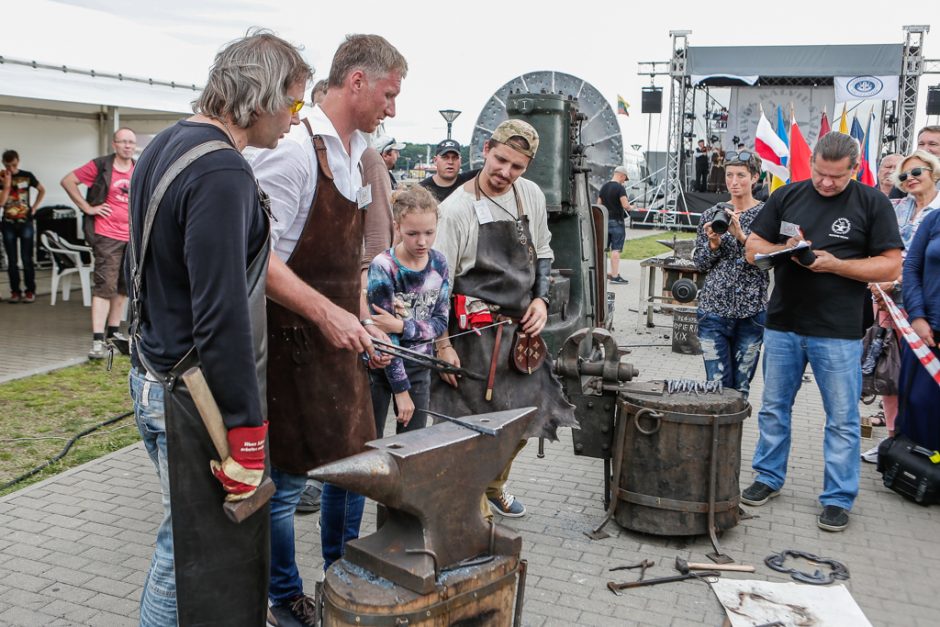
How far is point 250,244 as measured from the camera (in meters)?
2.28

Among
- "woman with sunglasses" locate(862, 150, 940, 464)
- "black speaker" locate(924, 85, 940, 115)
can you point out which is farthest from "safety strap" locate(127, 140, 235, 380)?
"black speaker" locate(924, 85, 940, 115)

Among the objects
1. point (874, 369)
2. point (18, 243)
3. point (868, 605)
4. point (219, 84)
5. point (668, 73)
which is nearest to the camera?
point (219, 84)

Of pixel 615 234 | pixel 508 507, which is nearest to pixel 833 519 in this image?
pixel 508 507

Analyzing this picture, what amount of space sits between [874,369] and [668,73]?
22.5 metres

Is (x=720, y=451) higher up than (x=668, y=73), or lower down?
lower down

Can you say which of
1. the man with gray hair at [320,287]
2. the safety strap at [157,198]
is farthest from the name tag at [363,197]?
the safety strap at [157,198]

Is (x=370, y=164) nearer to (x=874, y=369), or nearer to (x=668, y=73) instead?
(x=874, y=369)

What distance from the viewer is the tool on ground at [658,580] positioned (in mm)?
3676

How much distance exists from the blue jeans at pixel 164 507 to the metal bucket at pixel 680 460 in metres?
2.37

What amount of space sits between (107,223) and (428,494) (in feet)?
20.2

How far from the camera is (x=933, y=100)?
24641 mm

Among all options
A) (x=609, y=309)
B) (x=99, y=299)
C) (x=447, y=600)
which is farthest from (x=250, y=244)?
(x=609, y=309)

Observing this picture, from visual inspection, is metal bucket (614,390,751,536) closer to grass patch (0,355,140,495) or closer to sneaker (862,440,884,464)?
sneaker (862,440,884,464)

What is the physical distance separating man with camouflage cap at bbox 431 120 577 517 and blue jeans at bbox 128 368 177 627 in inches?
65.2
